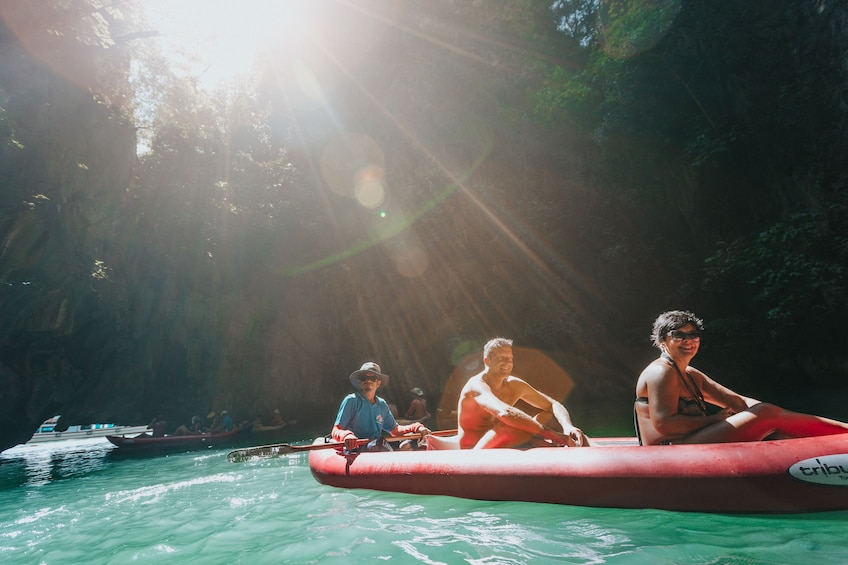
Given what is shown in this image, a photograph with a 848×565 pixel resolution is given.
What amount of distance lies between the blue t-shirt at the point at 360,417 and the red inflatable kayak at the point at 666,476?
5.66ft

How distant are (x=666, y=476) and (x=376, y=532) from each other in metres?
1.99

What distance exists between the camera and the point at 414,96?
18484mm

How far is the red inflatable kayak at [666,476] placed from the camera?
265cm

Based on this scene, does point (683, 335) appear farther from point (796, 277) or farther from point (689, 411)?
point (796, 277)

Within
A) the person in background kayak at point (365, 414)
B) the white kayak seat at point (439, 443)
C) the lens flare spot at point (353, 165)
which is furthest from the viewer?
the lens flare spot at point (353, 165)

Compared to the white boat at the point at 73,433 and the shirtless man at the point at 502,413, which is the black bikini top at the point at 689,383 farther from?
the white boat at the point at 73,433

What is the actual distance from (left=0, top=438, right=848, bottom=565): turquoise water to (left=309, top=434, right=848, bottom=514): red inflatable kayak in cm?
8

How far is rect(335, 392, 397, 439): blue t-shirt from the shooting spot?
17.6 ft

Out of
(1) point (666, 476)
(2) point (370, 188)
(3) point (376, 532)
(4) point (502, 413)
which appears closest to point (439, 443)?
(4) point (502, 413)

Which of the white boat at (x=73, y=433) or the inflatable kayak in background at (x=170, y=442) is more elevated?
the white boat at (x=73, y=433)

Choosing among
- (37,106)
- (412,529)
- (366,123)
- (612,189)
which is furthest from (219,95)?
(412,529)

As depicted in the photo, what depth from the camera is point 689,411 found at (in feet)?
10.4

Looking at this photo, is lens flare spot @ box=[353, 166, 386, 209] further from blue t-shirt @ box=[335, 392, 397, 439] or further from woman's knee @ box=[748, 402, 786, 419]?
woman's knee @ box=[748, 402, 786, 419]

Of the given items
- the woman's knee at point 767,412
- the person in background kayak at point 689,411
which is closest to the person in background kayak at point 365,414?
the person in background kayak at point 689,411
